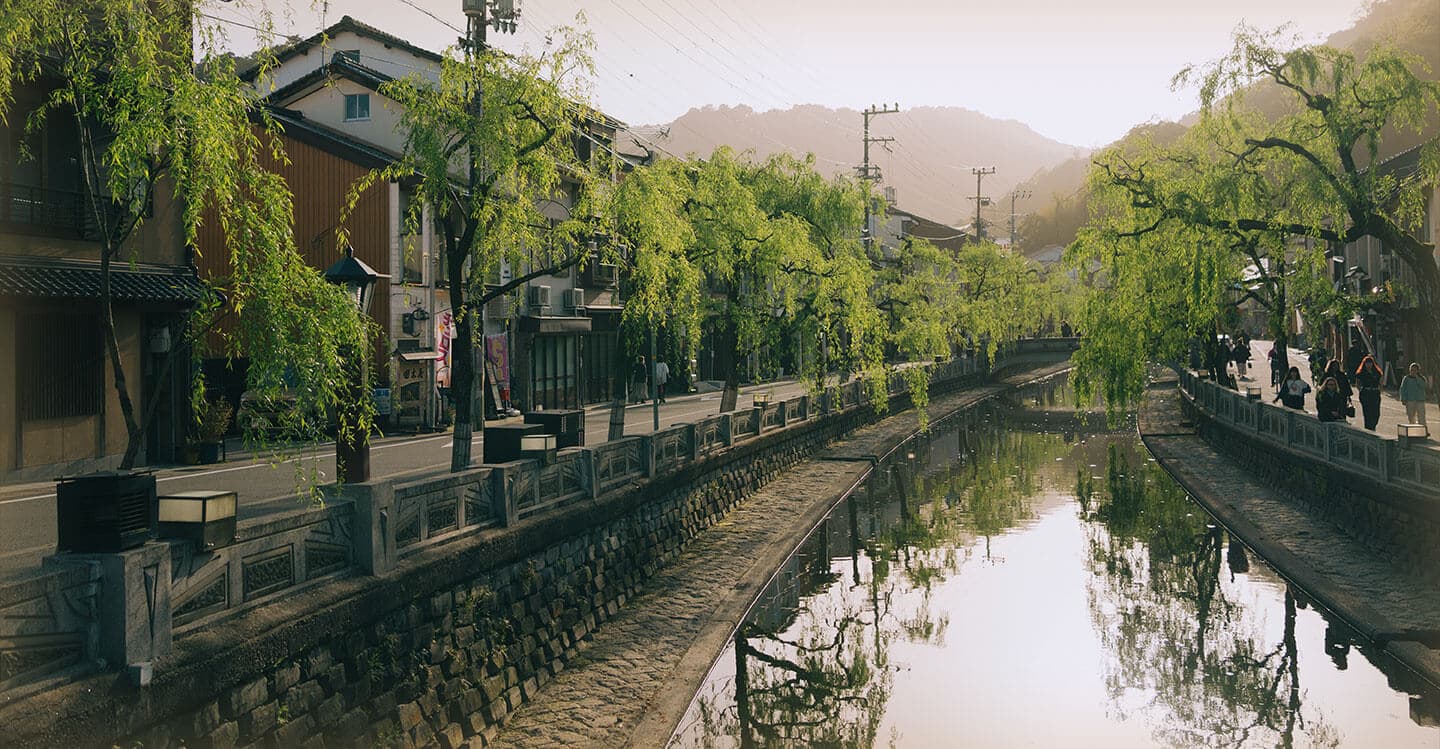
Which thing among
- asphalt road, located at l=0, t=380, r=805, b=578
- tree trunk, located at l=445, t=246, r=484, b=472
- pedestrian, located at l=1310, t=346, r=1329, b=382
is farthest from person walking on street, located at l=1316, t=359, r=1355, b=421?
tree trunk, located at l=445, t=246, r=484, b=472

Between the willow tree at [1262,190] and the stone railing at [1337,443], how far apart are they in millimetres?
2265


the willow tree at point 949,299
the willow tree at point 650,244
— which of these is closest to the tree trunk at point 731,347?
the willow tree at point 650,244

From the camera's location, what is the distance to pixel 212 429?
24281 mm

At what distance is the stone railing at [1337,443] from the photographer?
55.5ft

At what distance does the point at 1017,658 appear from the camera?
16.6 m

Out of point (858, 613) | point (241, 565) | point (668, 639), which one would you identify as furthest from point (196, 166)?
point (858, 613)

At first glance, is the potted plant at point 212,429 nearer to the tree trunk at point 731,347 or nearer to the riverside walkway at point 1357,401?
the tree trunk at point 731,347

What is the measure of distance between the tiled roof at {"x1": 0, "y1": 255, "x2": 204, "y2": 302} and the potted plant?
2.65 metres

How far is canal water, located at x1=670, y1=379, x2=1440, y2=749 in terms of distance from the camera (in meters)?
13.5

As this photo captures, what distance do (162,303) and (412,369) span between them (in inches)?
406

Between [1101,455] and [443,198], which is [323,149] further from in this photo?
[1101,455]

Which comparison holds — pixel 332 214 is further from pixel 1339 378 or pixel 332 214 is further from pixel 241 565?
pixel 1339 378

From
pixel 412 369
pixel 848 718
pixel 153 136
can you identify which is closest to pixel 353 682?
pixel 153 136

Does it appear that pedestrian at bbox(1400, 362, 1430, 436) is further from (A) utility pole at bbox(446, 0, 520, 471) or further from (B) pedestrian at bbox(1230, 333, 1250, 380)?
(B) pedestrian at bbox(1230, 333, 1250, 380)
